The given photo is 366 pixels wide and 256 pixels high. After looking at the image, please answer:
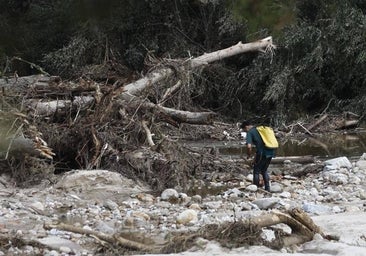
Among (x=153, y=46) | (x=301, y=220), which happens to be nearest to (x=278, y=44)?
(x=153, y=46)

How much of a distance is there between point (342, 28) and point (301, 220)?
39.6 ft

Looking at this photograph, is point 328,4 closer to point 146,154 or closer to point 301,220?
point 146,154

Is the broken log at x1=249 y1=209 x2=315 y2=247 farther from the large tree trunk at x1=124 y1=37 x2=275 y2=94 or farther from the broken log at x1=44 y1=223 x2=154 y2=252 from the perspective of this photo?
the large tree trunk at x1=124 y1=37 x2=275 y2=94

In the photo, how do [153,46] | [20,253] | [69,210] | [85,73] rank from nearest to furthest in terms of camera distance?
[20,253] < [69,210] < [85,73] < [153,46]

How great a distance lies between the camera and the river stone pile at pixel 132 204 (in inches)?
244

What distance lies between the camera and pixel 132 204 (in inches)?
325

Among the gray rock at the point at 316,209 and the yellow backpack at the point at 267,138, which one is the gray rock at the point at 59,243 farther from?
the yellow backpack at the point at 267,138

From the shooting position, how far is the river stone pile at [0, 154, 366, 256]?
620 cm

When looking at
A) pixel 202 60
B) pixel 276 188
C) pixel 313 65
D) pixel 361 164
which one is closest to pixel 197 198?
pixel 276 188

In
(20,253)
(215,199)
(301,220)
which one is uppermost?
(301,220)

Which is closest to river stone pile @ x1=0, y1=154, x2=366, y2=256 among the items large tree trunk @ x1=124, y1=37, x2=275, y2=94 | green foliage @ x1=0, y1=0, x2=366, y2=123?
large tree trunk @ x1=124, y1=37, x2=275, y2=94

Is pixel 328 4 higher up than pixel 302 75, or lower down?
higher up

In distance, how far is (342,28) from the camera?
1681 cm

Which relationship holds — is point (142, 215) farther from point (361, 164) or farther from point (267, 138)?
point (361, 164)
